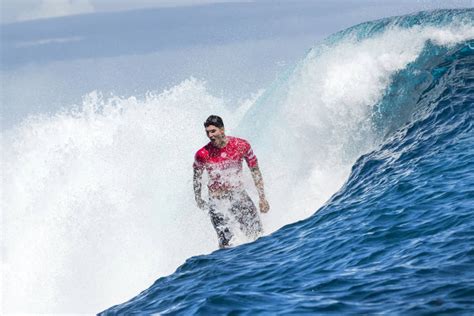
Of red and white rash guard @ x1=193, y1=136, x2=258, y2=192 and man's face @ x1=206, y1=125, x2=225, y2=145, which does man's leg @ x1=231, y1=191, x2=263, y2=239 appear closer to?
red and white rash guard @ x1=193, y1=136, x2=258, y2=192

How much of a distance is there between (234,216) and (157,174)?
23.5 ft

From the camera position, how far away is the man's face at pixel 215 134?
34.9ft

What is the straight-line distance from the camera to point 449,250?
24.1ft

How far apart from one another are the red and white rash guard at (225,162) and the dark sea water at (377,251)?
1.00 metres

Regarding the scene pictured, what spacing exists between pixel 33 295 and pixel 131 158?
4.51 metres

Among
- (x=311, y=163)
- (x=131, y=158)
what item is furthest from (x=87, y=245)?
(x=311, y=163)

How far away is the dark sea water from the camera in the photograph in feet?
21.9

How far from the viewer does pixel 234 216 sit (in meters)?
11.0

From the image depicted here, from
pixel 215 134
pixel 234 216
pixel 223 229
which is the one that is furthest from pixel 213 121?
pixel 223 229

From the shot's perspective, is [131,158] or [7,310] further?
[131,158]

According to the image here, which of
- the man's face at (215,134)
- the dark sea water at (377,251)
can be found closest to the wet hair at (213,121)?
the man's face at (215,134)

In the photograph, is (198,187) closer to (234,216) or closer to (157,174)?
(234,216)

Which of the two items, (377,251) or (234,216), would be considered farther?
(234,216)

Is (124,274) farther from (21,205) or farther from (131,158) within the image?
(21,205)
